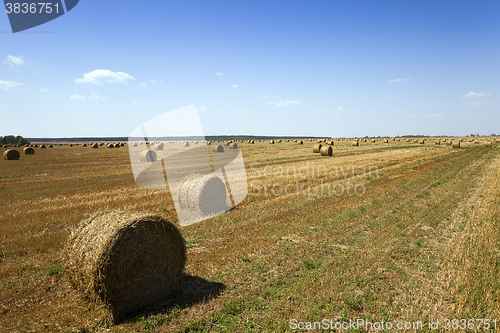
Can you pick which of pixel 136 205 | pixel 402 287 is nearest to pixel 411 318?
pixel 402 287

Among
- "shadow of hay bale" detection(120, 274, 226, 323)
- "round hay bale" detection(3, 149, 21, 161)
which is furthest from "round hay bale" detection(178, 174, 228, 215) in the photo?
"round hay bale" detection(3, 149, 21, 161)

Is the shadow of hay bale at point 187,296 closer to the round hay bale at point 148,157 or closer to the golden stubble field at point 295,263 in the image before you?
the golden stubble field at point 295,263

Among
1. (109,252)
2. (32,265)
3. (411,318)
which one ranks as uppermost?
(109,252)

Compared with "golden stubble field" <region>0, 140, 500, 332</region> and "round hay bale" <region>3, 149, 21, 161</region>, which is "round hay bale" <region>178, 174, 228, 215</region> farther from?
"round hay bale" <region>3, 149, 21, 161</region>

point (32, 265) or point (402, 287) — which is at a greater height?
point (32, 265)

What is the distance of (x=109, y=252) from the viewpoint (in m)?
5.62

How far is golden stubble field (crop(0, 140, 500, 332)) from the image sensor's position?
5.30 meters

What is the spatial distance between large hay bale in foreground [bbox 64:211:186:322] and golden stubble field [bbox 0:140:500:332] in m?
0.40

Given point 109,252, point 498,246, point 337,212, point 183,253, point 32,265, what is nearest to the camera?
point 109,252

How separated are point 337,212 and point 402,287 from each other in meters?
5.62

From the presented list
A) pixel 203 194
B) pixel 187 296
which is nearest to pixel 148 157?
pixel 203 194

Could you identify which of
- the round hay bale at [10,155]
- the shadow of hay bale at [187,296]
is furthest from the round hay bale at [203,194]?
the round hay bale at [10,155]

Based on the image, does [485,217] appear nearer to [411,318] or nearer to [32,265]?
[411,318]

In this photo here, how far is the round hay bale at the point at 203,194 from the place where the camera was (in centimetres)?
1230
